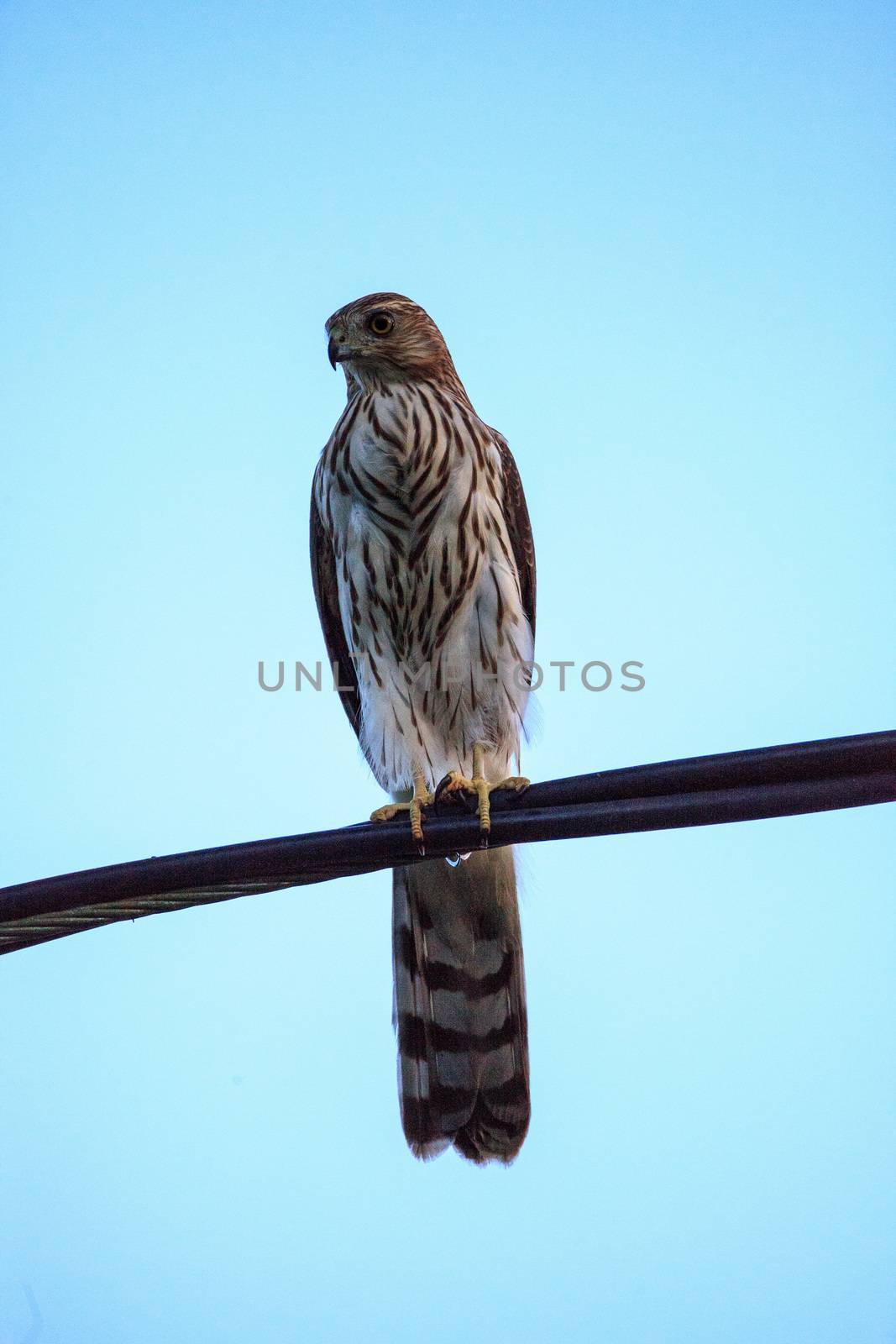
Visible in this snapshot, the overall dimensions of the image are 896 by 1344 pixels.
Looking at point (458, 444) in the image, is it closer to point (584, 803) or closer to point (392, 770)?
point (392, 770)

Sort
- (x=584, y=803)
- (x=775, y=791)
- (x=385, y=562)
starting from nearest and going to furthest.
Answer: (x=775, y=791), (x=584, y=803), (x=385, y=562)

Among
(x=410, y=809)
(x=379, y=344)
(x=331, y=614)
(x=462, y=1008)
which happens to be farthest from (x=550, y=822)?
(x=379, y=344)

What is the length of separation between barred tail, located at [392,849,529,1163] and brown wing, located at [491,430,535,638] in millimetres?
1039

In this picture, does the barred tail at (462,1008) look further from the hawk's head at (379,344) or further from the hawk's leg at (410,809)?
the hawk's head at (379,344)

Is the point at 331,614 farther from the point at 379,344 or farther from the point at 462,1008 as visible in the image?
the point at 462,1008

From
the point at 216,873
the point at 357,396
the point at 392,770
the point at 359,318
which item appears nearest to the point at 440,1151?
the point at 392,770

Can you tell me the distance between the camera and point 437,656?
15.2 feet

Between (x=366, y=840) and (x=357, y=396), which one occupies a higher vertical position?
(x=357, y=396)

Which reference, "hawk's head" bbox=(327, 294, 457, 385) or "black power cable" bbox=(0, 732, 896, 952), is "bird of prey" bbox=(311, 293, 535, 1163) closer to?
"hawk's head" bbox=(327, 294, 457, 385)

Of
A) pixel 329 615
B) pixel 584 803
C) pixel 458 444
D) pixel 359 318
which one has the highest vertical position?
pixel 359 318

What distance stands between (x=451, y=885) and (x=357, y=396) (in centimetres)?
201

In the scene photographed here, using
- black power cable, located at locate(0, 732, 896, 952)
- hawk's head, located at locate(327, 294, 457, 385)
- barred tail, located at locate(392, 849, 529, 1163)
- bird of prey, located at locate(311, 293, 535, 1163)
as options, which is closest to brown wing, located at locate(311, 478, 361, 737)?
bird of prey, located at locate(311, 293, 535, 1163)

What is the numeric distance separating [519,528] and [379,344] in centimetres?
94

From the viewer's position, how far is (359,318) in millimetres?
5004
